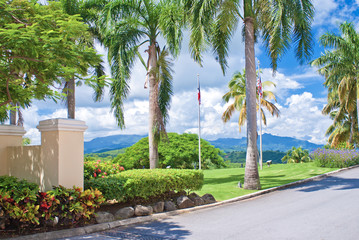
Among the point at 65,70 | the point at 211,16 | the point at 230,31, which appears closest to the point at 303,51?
the point at 230,31

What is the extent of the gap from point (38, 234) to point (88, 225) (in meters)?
1.15

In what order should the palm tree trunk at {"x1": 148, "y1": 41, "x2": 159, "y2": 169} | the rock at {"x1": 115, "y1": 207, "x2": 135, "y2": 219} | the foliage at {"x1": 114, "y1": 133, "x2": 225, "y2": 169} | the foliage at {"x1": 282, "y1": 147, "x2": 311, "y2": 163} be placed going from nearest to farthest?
A: 1. the rock at {"x1": 115, "y1": 207, "x2": 135, "y2": 219}
2. the palm tree trunk at {"x1": 148, "y1": 41, "x2": 159, "y2": 169}
3. the foliage at {"x1": 114, "y1": 133, "x2": 225, "y2": 169}
4. the foliage at {"x1": 282, "y1": 147, "x2": 311, "y2": 163}

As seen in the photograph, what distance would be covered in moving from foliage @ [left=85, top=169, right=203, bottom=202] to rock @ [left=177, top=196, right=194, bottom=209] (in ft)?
1.46

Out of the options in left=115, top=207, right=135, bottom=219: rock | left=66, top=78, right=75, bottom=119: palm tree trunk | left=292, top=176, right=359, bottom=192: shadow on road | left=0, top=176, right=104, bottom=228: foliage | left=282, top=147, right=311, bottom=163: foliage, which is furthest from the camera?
left=282, top=147, right=311, bottom=163: foliage

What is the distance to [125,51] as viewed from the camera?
1484 cm

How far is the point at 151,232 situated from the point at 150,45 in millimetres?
10151

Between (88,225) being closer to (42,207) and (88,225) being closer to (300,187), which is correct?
(42,207)

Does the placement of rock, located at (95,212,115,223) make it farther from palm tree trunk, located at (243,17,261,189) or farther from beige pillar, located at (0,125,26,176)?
palm tree trunk, located at (243,17,261,189)

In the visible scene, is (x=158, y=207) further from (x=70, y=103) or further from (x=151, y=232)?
(x=70, y=103)

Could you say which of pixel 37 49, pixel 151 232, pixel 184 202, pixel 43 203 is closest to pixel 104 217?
pixel 151 232

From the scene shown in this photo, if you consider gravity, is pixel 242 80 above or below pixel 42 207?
above

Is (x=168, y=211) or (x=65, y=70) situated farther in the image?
(x=168, y=211)

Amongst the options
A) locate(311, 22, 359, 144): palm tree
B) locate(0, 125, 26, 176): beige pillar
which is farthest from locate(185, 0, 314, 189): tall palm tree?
locate(311, 22, 359, 144): palm tree

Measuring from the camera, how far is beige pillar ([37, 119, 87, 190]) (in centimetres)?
789
